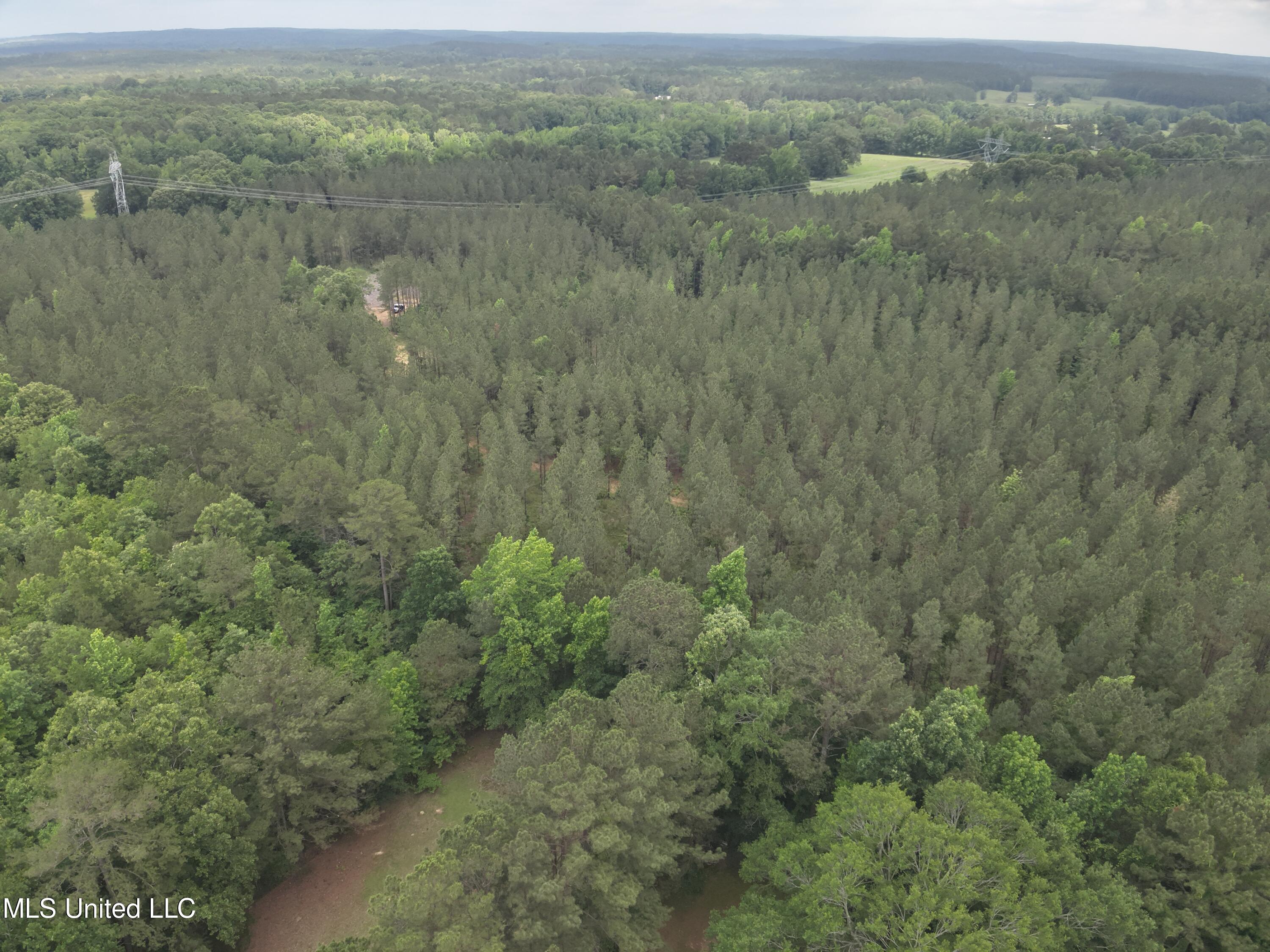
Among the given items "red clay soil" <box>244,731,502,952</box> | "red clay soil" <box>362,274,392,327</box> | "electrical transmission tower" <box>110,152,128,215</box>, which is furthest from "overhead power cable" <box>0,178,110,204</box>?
"red clay soil" <box>244,731,502,952</box>

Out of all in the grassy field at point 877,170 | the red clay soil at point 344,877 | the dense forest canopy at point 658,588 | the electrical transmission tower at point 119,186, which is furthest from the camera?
the grassy field at point 877,170

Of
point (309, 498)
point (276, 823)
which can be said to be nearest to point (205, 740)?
point (276, 823)

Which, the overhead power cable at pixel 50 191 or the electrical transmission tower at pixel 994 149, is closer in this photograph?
the overhead power cable at pixel 50 191

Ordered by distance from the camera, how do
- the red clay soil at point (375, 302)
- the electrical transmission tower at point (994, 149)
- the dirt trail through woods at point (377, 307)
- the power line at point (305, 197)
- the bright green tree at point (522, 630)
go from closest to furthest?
1. the bright green tree at point (522, 630)
2. the dirt trail through woods at point (377, 307)
3. the red clay soil at point (375, 302)
4. the power line at point (305, 197)
5. the electrical transmission tower at point (994, 149)

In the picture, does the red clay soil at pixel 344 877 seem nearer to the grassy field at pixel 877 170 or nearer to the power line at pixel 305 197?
the power line at pixel 305 197

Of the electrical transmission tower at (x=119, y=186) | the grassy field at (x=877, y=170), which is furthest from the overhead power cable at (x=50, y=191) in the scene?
the grassy field at (x=877, y=170)

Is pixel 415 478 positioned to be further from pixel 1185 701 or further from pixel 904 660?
pixel 1185 701
